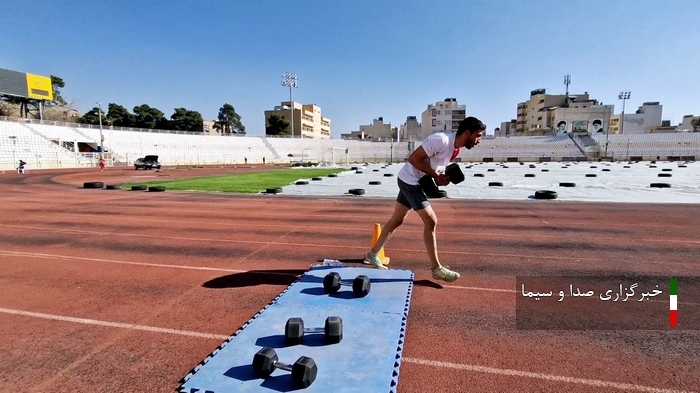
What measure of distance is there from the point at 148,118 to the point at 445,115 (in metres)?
78.7

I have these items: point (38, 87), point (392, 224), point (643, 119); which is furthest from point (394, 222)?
point (643, 119)

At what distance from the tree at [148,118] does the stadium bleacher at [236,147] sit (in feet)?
92.3

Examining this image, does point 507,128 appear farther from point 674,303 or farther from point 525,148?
point 674,303

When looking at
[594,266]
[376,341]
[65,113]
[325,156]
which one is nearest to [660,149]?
[325,156]

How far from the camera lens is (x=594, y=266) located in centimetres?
502

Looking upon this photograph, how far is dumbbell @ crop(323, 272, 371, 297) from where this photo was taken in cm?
374

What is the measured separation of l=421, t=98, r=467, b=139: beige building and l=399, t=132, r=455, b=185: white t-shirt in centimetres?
9809

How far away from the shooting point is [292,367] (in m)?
2.36

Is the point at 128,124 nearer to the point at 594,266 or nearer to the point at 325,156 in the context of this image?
the point at 325,156

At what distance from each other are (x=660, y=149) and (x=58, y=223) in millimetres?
83539

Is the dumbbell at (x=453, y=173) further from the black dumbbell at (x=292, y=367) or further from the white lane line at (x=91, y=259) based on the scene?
the white lane line at (x=91, y=259)

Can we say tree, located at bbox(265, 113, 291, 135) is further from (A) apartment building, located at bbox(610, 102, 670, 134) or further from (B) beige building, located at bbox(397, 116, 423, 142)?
(A) apartment building, located at bbox(610, 102, 670, 134)

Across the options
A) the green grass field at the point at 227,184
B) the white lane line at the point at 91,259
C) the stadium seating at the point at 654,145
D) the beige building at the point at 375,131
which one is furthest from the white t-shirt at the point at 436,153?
the beige building at the point at 375,131

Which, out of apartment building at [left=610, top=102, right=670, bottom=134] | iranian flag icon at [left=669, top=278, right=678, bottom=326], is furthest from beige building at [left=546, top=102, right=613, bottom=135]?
iranian flag icon at [left=669, top=278, right=678, bottom=326]
